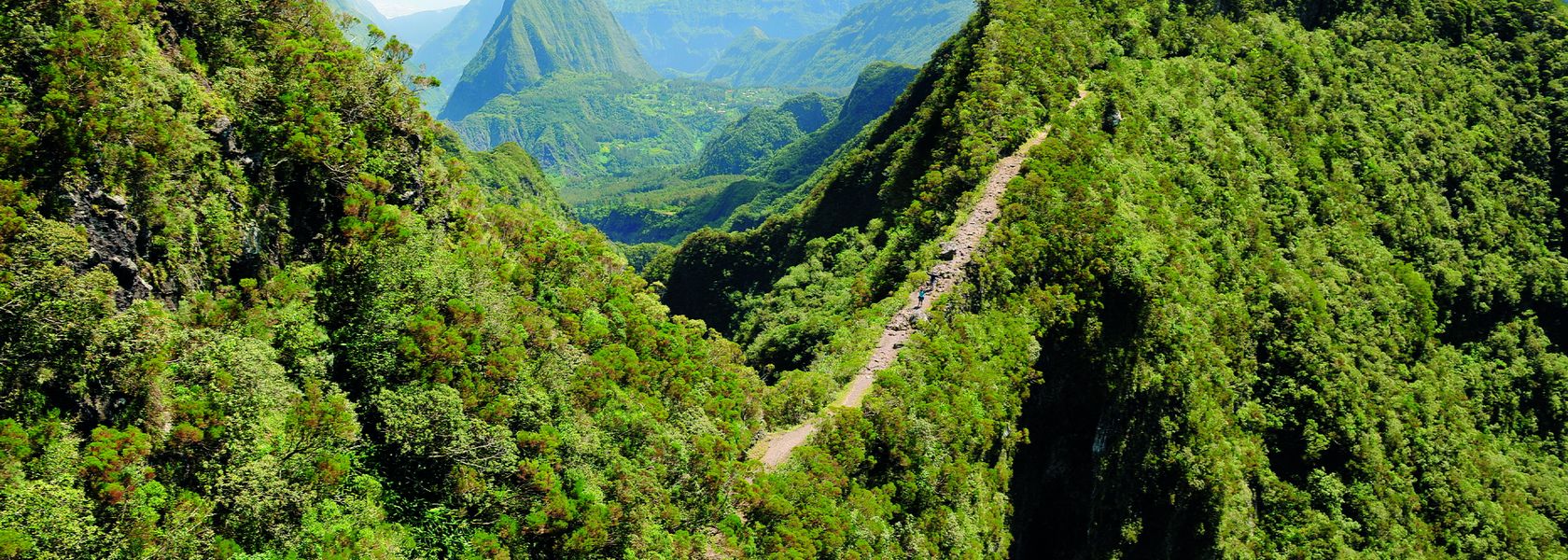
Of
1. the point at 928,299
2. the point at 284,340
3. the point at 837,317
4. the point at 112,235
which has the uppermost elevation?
the point at 112,235

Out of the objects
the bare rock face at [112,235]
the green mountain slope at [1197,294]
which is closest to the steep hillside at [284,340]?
the bare rock face at [112,235]

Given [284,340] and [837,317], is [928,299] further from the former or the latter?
[284,340]

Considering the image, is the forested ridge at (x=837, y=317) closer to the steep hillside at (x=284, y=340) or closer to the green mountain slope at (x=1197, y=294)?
the steep hillside at (x=284, y=340)

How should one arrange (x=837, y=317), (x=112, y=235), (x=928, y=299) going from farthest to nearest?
(x=837, y=317), (x=928, y=299), (x=112, y=235)

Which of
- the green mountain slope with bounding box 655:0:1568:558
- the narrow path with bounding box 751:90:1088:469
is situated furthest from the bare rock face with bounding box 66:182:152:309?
the narrow path with bounding box 751:90:1088:469

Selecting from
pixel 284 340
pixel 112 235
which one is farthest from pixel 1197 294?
pixel 112 235

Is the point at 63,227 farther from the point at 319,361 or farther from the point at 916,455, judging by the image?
the point at 916,455
